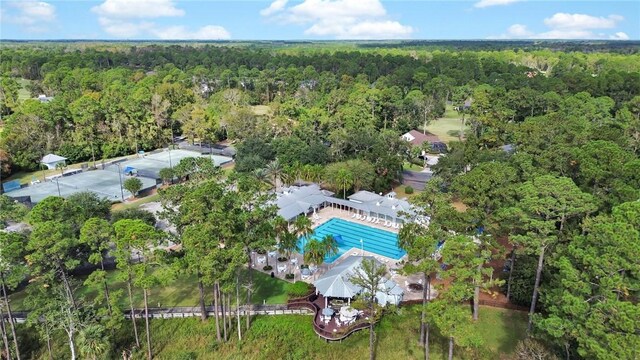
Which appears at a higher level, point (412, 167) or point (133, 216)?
Answer: point (133, 216)

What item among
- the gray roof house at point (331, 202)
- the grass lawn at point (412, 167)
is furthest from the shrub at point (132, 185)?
the grass lawn at point (412, 167)

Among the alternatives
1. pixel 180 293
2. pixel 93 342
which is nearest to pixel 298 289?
pixel 180 293

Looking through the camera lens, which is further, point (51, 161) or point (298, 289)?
point (51, 161)

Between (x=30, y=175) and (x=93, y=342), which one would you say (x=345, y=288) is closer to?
(x=93, y=342)

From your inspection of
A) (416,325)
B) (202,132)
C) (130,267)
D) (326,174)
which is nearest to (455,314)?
(416,325)

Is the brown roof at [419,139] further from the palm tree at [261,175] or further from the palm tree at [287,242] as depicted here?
the palm tree at [287,242]

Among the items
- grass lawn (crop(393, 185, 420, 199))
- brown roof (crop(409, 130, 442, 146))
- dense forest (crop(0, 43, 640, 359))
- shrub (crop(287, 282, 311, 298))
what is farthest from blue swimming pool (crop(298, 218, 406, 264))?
brown roof (crop(409, 130, 442, 146))

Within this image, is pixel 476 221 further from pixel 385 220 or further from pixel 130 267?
pixel 130 267
